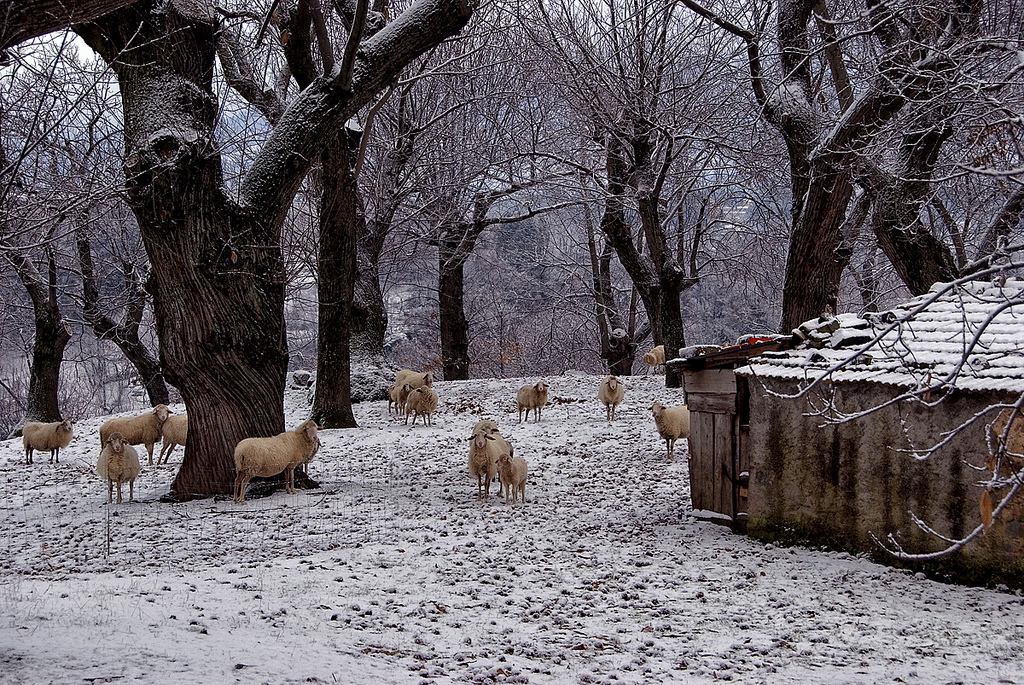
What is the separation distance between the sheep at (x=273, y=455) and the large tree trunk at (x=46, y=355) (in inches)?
460

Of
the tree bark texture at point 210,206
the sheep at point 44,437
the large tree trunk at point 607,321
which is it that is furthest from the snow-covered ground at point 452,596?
the large tree trunk at point 607,321

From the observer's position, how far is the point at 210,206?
10.2m

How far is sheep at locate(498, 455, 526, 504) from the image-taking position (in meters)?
10.6

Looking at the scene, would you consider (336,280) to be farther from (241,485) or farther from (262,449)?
(241,485)

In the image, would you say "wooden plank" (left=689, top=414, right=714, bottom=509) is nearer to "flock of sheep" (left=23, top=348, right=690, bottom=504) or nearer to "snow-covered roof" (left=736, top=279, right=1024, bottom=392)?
"snow-covered roof" (left=736, top=279, right=1024, bottom=392)

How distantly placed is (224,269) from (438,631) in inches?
234

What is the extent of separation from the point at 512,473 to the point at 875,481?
4383 mm

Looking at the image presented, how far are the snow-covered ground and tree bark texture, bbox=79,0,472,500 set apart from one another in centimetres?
144

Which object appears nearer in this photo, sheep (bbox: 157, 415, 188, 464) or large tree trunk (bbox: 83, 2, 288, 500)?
large tree trunk (bbox: 83, 2, 288, 500)

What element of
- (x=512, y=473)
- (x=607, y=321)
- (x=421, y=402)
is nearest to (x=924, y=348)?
(x=512, y=473)

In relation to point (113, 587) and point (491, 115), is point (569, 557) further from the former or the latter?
point (491, 115)

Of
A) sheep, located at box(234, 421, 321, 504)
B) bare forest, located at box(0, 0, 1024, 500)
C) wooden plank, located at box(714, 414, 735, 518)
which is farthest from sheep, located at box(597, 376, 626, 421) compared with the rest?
sheep, located at box(234, 421, 321, 504)

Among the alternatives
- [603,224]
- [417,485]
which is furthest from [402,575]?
[603,224]

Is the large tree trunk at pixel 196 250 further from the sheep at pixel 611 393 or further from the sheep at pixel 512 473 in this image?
the sheep at pixel 611 393
